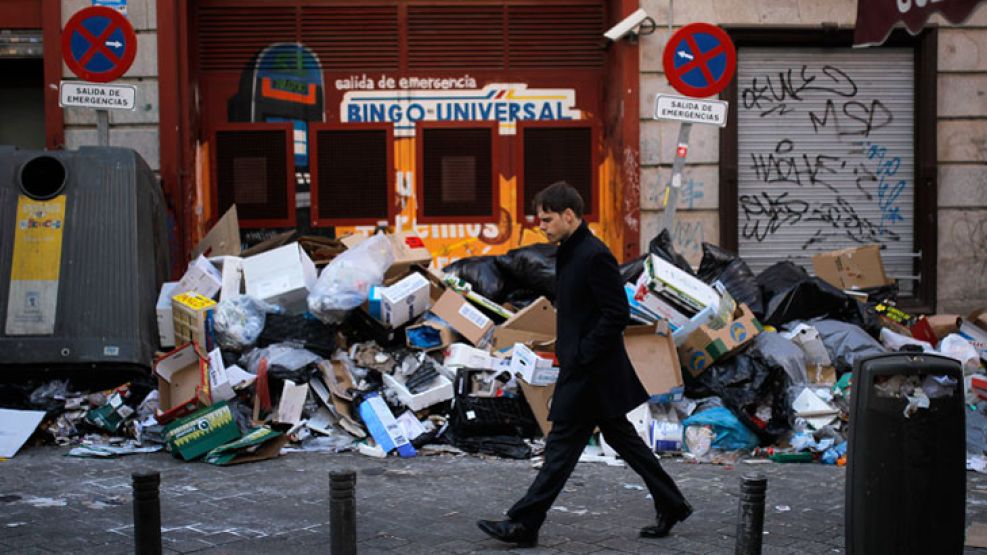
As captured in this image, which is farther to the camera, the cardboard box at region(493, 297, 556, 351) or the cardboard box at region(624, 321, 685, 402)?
the cardboard box at region(493, 297, 556, 351)

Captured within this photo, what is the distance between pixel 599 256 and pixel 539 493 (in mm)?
1104

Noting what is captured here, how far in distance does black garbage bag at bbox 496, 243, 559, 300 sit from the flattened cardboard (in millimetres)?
2369

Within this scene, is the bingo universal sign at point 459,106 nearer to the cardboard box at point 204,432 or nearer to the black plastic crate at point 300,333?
the black plastic crate at point 300,333

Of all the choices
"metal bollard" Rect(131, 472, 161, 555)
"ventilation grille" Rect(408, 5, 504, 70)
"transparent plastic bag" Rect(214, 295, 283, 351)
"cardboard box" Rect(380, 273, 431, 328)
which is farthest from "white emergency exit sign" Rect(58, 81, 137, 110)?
"metal bollard" Rect(131, 472, 161, 555)

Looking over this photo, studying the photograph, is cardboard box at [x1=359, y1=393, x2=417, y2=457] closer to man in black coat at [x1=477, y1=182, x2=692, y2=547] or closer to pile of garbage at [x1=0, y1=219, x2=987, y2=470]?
pile of garbage at [x1=0, y1=219, x2=987, y2=470]

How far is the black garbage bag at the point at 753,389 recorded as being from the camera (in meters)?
7.66

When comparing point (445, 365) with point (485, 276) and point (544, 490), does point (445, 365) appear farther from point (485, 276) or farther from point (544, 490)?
point (544, 490)

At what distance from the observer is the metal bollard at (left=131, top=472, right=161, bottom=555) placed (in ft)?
14.0

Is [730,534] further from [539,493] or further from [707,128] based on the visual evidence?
[707,128]

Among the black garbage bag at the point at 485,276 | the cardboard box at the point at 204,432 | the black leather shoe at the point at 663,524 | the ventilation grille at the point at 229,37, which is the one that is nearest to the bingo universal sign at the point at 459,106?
the ventilation grille at the point at 229,37

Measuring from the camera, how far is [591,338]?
5148 mm

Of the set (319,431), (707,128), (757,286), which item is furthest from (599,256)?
(707,128)

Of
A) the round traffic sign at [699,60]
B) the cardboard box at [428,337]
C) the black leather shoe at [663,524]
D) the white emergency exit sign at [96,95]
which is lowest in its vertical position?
the black leather shoe at [663,524]

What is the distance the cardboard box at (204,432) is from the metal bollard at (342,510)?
2956 millimetres
